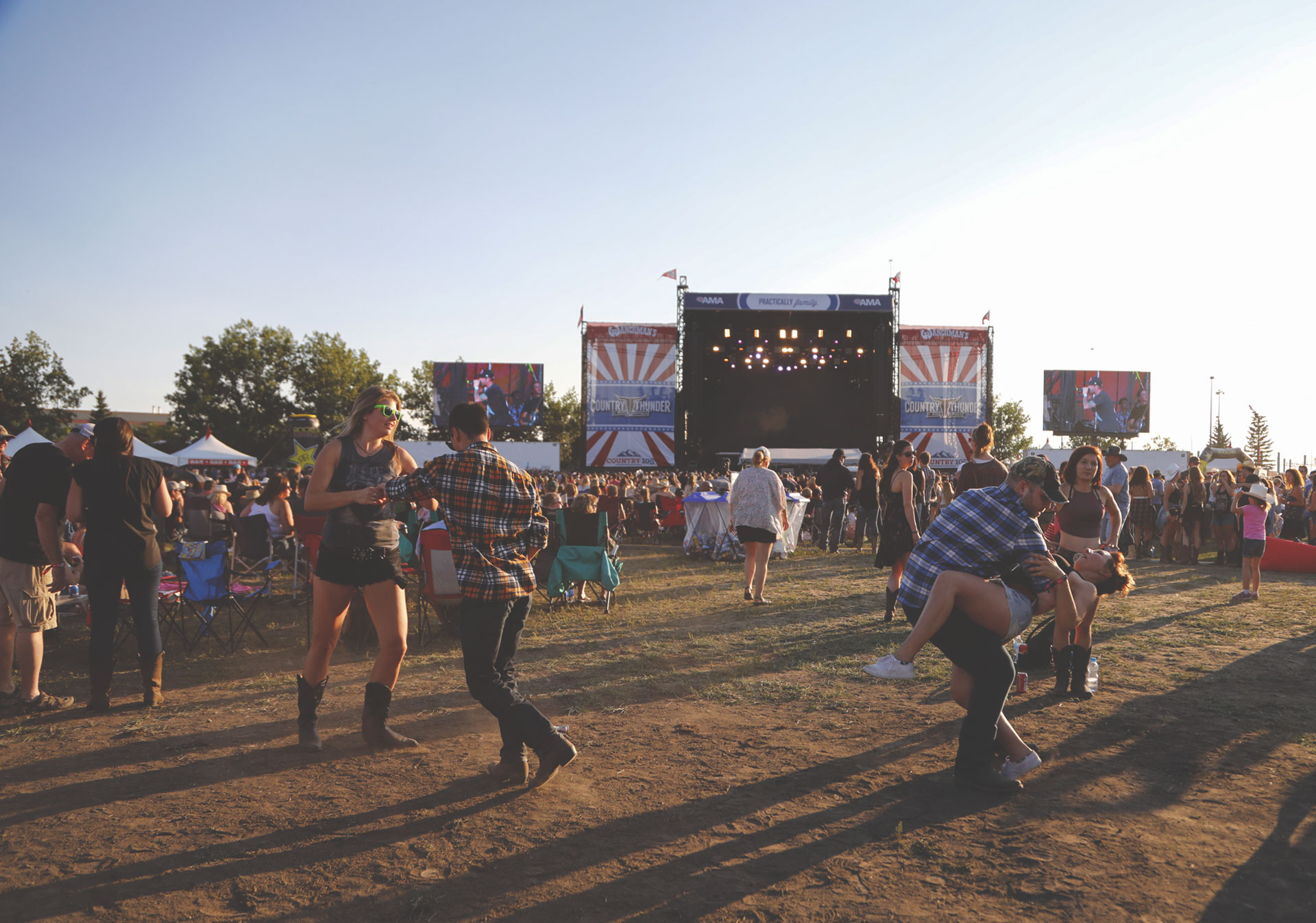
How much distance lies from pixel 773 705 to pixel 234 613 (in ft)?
19.8

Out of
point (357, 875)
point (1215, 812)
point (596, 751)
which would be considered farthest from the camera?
point (596, 751)

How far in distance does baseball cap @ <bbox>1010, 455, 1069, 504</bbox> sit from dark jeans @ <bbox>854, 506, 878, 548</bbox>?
8.22m

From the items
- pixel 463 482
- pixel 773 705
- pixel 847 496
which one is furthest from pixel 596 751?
pixel 847 496

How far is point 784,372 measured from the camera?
95.2 ft

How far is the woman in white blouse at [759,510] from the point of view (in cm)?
816

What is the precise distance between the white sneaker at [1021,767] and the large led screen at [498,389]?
100 feet

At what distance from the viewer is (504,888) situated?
102 inches

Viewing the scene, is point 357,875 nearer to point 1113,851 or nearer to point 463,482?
point 463,482

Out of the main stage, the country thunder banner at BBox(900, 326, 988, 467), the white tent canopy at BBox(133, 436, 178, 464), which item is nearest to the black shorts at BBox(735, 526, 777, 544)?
the main stage

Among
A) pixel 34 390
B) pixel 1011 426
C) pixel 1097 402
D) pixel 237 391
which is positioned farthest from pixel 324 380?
pixel 1011 426

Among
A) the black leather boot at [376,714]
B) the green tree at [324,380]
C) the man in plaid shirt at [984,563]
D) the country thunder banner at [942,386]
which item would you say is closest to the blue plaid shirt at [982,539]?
the man in plaid shirt at [984,563]

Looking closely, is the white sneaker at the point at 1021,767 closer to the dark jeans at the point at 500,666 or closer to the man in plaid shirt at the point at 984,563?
the man in plaid shirt at the point at 984,563

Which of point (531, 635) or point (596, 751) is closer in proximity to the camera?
point (596, 751)

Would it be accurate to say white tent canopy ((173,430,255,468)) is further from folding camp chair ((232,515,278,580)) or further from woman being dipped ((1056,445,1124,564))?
woman being dipped ((1056,445,1124,564))
